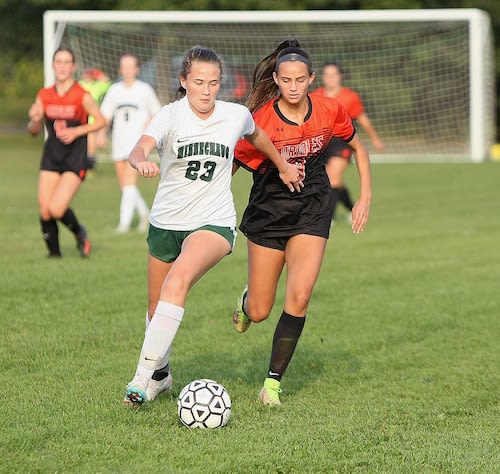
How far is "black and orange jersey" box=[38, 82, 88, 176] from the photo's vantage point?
11.2 meters

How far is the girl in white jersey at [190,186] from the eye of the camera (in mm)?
5734

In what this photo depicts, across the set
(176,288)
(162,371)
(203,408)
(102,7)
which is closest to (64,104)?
(162,371)

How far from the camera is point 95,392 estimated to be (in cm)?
638

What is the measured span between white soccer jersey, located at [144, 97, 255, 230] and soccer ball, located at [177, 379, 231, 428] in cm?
96

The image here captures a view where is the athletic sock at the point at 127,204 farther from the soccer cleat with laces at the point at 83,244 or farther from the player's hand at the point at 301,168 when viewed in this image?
the player's hand at the point at 301,168

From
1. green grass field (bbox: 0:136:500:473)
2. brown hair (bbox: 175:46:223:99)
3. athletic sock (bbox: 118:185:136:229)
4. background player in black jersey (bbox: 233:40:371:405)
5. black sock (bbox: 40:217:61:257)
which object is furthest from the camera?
athletic sock (bbox: 118:185:136:229)

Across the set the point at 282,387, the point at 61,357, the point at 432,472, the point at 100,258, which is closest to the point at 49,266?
the point at 100,258

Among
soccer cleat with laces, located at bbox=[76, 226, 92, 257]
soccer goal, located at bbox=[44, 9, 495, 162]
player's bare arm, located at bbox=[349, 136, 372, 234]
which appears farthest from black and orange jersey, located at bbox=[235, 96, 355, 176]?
soccer goal, located at bbox=[44, 9, 495, 162]

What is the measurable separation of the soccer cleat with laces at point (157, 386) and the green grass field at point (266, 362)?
8cm

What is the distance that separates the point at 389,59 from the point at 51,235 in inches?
713

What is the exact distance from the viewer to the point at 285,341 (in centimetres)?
645

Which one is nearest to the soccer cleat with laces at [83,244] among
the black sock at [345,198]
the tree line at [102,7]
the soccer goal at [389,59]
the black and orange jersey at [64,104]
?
the black and orange jersey at [64,104]

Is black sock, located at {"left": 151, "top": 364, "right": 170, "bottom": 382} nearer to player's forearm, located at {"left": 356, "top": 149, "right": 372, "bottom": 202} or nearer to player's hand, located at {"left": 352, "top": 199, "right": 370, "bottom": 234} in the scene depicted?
player's hand, located at {"left": 352, "top": 199, "right": 370, "bottom": 234}

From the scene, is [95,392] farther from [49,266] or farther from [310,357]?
[49,266]
